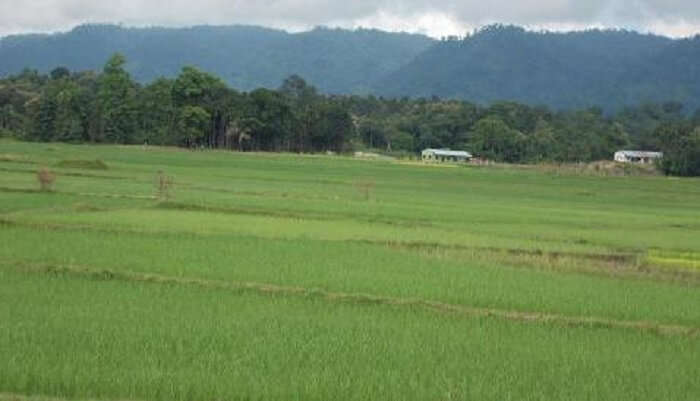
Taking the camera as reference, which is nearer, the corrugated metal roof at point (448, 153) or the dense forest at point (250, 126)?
the dense forest at point (250, 126)

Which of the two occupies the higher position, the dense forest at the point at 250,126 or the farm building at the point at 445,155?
the dense forest at the point at 250,126

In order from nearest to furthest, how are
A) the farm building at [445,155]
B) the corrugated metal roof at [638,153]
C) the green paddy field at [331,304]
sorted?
the green paddy field at [331,304]
the farm building at [445,155]
the corrugated metal roof at [638,153]

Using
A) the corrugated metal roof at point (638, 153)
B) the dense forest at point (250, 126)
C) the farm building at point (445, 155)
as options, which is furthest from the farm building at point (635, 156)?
the farm building at point (445, 155)

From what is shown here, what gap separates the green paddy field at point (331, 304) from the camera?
7.69 meters

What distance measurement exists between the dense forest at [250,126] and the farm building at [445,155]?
2398 millimetres

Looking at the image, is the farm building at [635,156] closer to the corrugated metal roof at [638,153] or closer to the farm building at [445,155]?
the corrugated metal roof at [638,153]

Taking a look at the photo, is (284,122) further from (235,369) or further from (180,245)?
(235,369)

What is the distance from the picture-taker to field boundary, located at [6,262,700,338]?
1125cm

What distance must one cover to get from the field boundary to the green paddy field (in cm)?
4

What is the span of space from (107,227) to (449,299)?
9.36 m

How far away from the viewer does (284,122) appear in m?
83.6

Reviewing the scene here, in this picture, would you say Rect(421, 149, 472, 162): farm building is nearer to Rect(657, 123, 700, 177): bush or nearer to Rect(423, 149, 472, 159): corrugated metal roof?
Rect(423, 149, 472, 159): corrugated metal roof

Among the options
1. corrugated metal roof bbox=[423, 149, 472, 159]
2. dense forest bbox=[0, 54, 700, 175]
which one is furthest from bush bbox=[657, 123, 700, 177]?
corrugated metal roof bbox=[423, 149, 472, 159]

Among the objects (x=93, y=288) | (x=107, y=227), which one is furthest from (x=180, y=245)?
(x=93, y=288)
